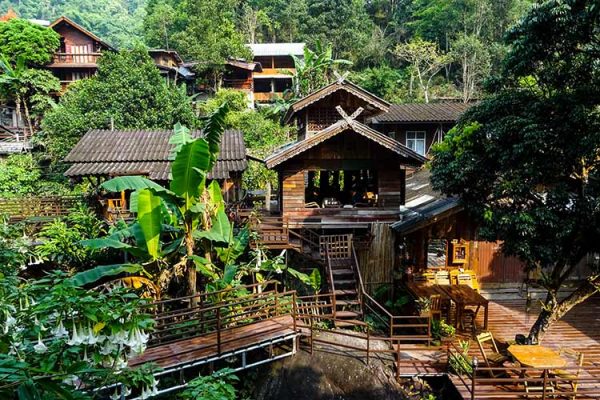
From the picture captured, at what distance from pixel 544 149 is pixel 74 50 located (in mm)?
40687

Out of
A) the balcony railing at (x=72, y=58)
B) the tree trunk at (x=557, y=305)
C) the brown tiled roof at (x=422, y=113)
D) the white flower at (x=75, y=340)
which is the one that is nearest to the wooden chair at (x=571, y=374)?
the tree trunk at (x=557, y=305)

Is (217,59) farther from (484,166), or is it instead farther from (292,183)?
(484,166)

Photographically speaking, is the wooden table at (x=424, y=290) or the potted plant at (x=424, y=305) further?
the wooden table at (x=424, y=290)

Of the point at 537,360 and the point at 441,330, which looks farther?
the point at 441,330

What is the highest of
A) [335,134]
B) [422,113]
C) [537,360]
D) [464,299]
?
[422,113]

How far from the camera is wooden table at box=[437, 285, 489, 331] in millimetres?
13242

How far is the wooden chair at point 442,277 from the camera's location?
15.8 m

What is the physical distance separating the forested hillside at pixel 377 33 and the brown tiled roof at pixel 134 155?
21.2 metres

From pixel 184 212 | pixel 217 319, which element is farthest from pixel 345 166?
pixel 217 319

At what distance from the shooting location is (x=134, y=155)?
1870cm

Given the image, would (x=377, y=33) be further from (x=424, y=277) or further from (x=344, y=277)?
(x=344, y=277)

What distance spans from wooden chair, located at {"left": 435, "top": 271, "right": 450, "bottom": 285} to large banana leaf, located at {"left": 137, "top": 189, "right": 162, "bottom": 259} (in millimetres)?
9917

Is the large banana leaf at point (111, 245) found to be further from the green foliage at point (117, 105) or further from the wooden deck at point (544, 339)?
the green foliage at point (117, 105)

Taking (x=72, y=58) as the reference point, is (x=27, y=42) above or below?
above
